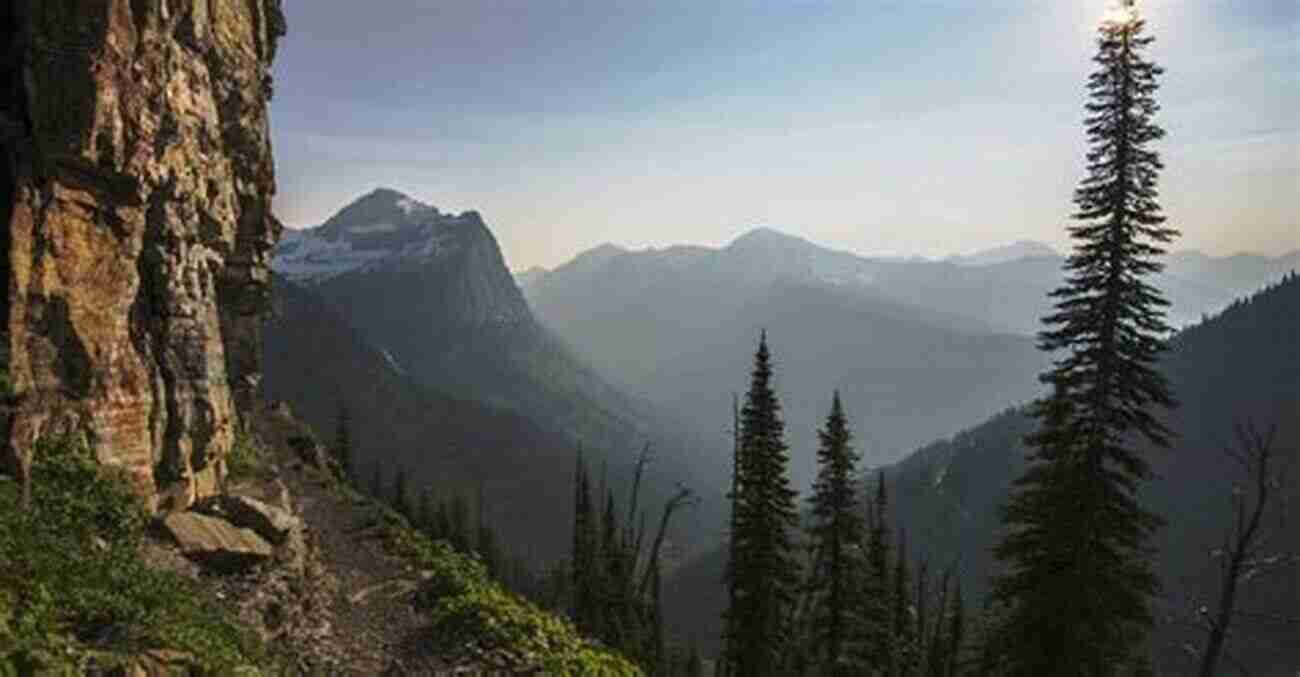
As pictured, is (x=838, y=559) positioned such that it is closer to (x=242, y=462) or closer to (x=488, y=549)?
→ (x=242, y=462)

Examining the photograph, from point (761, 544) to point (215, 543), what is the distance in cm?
2154

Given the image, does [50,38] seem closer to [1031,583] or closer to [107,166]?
[107,166]

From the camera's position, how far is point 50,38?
22859mm

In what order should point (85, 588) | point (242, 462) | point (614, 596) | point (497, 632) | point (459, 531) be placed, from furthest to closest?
1. point (459, 531)
2. point (614, 596)
3. point (242, 462)
4. point (497, 632)
5. point (85, 588)

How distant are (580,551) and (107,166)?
3714 centimetres

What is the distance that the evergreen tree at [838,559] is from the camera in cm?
4069

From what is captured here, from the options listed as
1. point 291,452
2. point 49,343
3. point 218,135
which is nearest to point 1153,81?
point 49,343

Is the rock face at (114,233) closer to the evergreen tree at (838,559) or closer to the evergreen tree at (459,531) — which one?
the evergreen tree at (838,559)

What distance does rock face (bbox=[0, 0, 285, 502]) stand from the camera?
22.1m

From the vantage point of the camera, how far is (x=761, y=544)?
130 ft

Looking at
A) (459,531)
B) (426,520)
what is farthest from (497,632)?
(459,531)

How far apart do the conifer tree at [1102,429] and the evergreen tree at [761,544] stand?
1450 centimetres

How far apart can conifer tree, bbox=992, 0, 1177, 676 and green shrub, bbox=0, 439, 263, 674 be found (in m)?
18.4

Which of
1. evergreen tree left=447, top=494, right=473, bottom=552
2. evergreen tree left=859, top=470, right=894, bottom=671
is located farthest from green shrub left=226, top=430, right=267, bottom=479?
evergreen tree left=447, top=494, right=473, bottom=552
